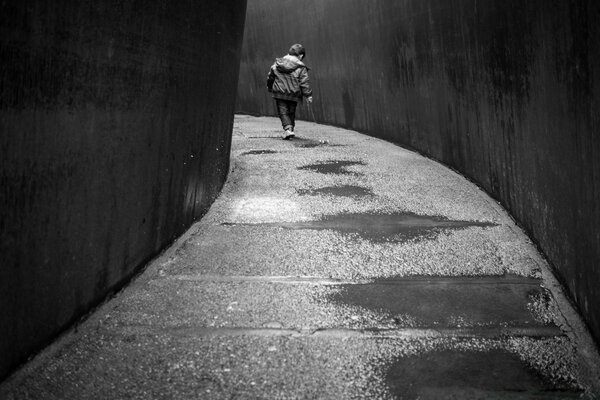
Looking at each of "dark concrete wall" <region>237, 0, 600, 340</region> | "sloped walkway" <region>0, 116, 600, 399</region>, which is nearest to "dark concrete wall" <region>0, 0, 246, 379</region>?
"sloped walkway" <region>0, 116, 600, 399</region>

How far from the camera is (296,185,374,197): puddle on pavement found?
620 centimetres

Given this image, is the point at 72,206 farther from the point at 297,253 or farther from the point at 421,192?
the point at 421,192

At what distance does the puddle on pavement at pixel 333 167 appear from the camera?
7427 millimetres

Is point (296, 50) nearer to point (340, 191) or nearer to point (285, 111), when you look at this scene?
point (285, 111)

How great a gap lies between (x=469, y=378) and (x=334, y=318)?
91 centimetres

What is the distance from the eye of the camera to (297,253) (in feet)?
14.3

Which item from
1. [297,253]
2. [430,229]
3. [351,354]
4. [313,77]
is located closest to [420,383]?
[351,354]

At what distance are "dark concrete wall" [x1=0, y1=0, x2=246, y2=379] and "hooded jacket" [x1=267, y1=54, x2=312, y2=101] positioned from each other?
5.80 m

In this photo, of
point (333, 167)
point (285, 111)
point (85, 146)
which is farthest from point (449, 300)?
point (285, 111)

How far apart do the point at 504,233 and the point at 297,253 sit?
73.6 inches

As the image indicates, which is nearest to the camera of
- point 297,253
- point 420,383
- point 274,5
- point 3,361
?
point 3,361

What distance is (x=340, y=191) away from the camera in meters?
6.36

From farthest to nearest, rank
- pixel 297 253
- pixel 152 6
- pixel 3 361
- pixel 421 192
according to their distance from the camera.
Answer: pixel 421 192 < pixel 297 253 < pixel 152 6 < pixel 3 361

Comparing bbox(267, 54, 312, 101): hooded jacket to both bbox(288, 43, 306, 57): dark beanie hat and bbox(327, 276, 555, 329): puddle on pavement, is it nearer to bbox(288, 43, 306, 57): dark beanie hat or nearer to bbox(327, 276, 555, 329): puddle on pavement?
bbox(288, 43, 306, 57): dark beanie hat
